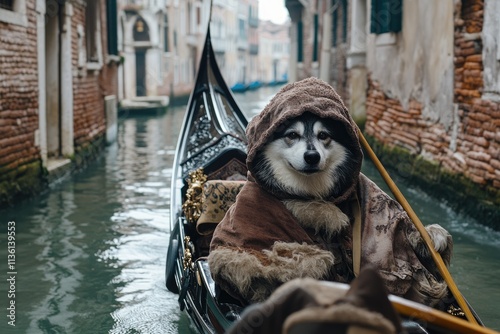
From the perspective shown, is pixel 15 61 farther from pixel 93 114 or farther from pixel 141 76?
pixel 141 76

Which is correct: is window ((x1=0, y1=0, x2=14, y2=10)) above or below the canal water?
above

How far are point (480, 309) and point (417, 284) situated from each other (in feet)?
5.11

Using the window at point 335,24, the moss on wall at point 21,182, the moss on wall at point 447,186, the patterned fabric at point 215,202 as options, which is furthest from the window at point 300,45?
the patterned fabric at point 215,202

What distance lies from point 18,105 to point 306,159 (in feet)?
14.3

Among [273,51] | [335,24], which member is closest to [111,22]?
[335,24]

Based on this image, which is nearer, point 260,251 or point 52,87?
point 260,251

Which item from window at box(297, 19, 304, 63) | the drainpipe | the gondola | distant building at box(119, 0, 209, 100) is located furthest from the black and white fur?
distant building at box(119, 0, 209, 100)

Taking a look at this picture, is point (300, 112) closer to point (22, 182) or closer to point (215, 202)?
point (215, 202)

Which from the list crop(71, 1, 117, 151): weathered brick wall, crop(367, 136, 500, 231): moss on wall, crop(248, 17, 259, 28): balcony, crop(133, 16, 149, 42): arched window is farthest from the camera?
crop(248, 17, 259, 28): balcony

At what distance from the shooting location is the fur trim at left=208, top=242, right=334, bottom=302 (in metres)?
2.29

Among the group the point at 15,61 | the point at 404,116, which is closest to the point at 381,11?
the point at 404,116

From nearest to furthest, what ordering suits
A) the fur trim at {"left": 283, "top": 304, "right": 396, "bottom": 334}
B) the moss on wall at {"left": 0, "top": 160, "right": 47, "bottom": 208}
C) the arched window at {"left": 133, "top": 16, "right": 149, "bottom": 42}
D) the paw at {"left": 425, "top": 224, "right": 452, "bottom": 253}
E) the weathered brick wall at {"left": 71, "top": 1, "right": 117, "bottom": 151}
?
1. the fur trim at {"left": 283, "top": 304, "right": 396, "bottom": 334}
2. the paw at {"left": 425, "top": 224, "right": 452, "bottom": 253}
3. the moss on wall at {"left": 0, "top": 160, "right": 47, "bottom": 208}
4. the weathered brick wall at {"left": 71, "top": 1, "right": 117, "bottom": 151}
5. the arched window at {"left": 133, "top": 16, "right": 149, "bottom": 42}

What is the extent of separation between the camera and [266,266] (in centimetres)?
231

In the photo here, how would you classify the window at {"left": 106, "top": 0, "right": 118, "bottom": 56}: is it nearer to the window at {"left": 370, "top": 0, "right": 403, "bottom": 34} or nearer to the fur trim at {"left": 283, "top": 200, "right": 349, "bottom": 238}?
the window at {"left": 370, "top": 0, "right": 403, "bottom": 34}
